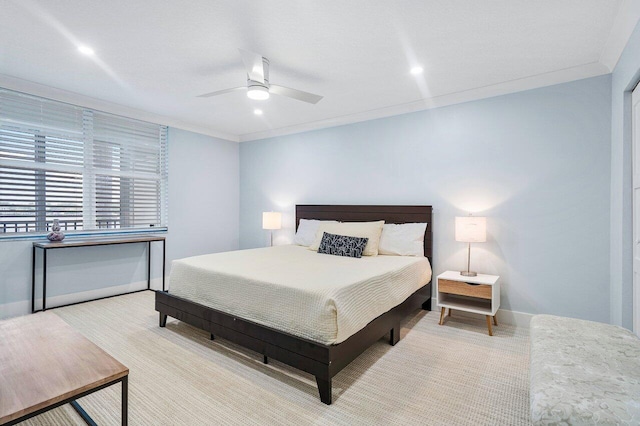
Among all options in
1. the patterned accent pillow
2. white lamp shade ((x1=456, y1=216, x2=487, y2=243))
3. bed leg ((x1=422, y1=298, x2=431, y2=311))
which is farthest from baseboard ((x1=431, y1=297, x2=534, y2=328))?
the patterned accent pillow

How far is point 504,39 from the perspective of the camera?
2473 mm

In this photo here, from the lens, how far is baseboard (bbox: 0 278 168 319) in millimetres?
3428

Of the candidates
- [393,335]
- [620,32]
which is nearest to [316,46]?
[620,32]

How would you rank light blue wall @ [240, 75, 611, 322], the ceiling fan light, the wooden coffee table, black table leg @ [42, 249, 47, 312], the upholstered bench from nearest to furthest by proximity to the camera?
the upholstered bench
the wooden coffee table
the ceiling fan light
light blue wall @ [240, 75, 611, 322]
black table leg @ [42, 249, 47, 312]

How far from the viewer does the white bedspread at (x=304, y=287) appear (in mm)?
2080

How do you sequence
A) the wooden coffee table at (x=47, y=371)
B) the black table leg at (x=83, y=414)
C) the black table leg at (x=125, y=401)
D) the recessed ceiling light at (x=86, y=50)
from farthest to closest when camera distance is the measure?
the recessed ceiling light at (x=86, y=50) → the black table leg at (x=83, y=414) → the black table leg at (x=125, y=401) → the wooden coffee table at (x=47, y=371)

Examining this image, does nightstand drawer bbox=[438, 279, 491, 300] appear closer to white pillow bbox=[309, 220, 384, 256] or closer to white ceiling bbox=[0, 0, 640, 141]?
white pillow bbox=[309, 220, 384, 256]

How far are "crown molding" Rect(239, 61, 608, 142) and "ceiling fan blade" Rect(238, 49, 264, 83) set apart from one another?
2.02 meters

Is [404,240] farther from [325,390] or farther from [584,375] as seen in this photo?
[584,375]

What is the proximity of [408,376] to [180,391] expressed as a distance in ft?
5.29

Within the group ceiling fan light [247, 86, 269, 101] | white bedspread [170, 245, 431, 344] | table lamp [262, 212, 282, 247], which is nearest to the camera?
white bedspread [170, 245, 431, 344]

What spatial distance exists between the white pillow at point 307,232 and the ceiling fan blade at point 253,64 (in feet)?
7.54

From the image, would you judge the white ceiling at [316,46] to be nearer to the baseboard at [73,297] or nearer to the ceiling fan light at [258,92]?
the ceiling fan light at [258,92]

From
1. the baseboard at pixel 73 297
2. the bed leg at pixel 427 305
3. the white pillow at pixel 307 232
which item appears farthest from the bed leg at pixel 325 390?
the baseboard at pixel 73 297
